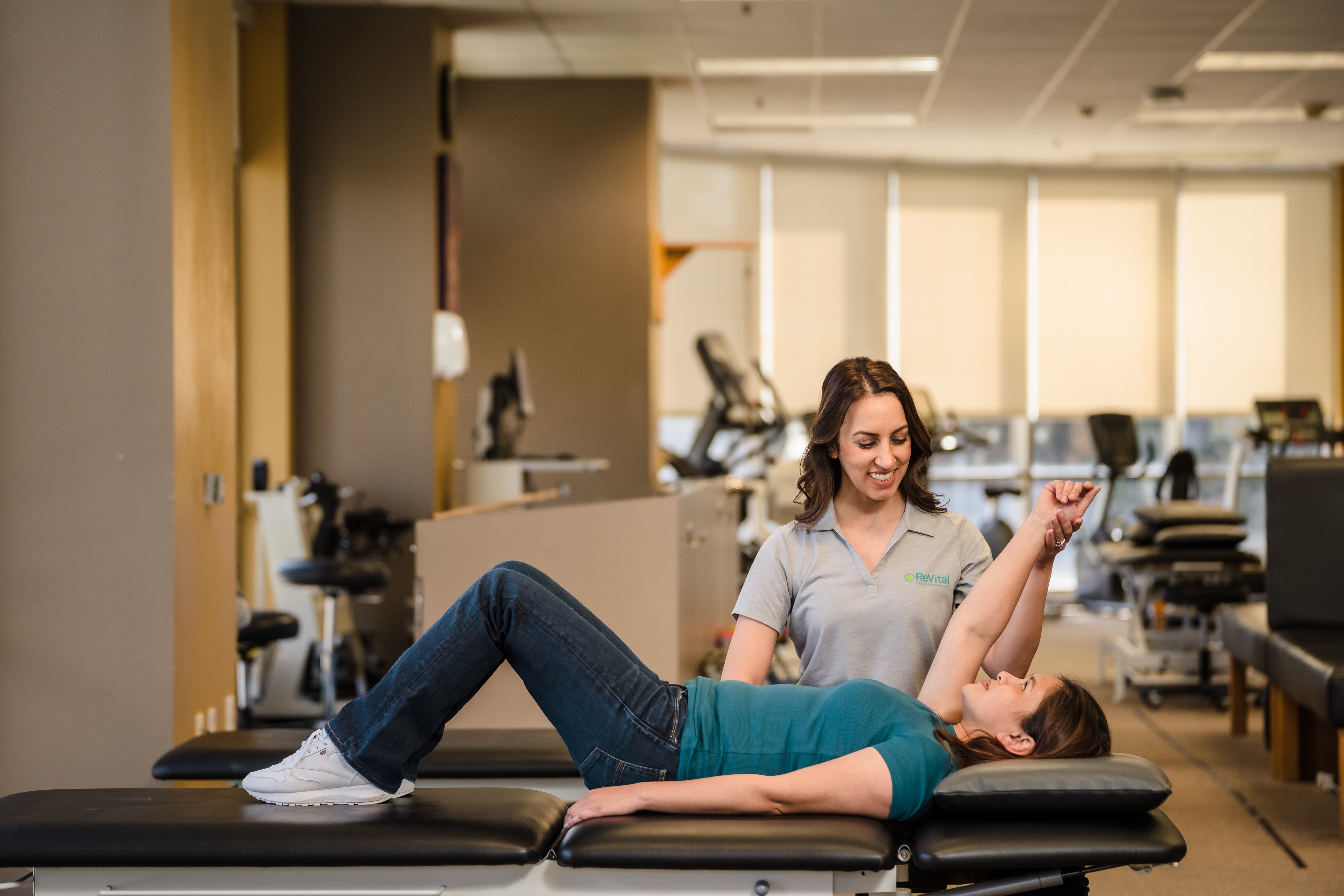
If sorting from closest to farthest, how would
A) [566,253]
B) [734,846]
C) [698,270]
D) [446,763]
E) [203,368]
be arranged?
[734,846]
[446,763]
[203,368]
[566,253]
[698,270]

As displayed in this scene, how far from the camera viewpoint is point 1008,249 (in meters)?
8.83

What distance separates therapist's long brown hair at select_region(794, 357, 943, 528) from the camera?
2.03m

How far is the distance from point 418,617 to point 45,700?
0.87 metres

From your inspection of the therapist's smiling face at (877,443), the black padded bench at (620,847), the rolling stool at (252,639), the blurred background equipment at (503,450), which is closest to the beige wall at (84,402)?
the rolling stool at (252,639)

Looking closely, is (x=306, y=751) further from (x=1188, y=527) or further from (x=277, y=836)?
(x=1188, y=527)

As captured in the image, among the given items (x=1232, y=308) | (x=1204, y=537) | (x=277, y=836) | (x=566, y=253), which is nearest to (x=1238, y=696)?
(x=1204, y=537)

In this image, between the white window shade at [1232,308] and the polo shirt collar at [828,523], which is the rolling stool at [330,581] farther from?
the white window shade at [1232,308]

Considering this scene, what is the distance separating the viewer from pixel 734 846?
1.60m

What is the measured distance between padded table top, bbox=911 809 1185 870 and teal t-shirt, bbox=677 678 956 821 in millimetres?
89

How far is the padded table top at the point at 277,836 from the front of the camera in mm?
1629

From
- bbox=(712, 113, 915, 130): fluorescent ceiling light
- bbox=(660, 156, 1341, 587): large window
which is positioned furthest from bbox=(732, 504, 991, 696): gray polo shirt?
bbox=(660, 156, 1341, 587): large window

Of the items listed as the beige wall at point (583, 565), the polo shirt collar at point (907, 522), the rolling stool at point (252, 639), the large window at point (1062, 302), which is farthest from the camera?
the large window at point (1062, 302)

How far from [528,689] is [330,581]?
8.03 ft

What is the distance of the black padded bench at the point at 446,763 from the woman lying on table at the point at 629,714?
0.34m
